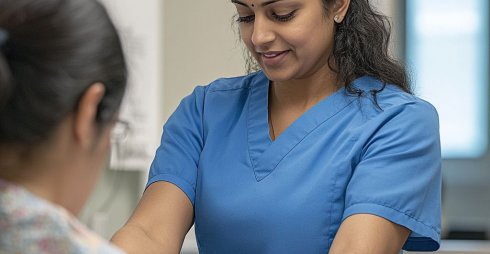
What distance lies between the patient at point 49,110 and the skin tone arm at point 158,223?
64 cm

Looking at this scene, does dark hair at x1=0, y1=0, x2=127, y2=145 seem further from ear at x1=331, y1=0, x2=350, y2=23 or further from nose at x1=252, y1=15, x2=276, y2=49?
ear at x1=331, y1=0, x2=350, y2=23

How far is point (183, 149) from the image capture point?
1.74 meters

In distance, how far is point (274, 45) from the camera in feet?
5.38

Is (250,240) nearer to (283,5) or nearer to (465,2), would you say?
(283,5)

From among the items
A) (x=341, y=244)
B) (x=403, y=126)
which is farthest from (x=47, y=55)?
(x=403, y=126)

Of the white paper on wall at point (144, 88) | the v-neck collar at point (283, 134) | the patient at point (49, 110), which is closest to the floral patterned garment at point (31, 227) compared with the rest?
the patient at point (49, 110)

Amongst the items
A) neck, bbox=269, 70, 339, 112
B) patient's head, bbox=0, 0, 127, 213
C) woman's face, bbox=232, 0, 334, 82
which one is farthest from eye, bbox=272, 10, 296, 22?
patient's head, bbox=0, 0, 127, 213

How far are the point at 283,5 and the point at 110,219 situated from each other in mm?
1494

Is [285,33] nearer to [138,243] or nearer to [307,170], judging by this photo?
[307,170]

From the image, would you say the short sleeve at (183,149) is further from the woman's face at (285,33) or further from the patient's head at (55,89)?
the patient's head at (55,89)

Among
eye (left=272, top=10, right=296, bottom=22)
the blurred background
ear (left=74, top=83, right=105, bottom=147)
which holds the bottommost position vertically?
the blurred background

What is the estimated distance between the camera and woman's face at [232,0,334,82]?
1629 millimetres

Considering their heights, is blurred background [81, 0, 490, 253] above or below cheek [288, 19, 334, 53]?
below

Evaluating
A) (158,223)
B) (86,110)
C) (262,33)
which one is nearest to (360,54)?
(262,33)
